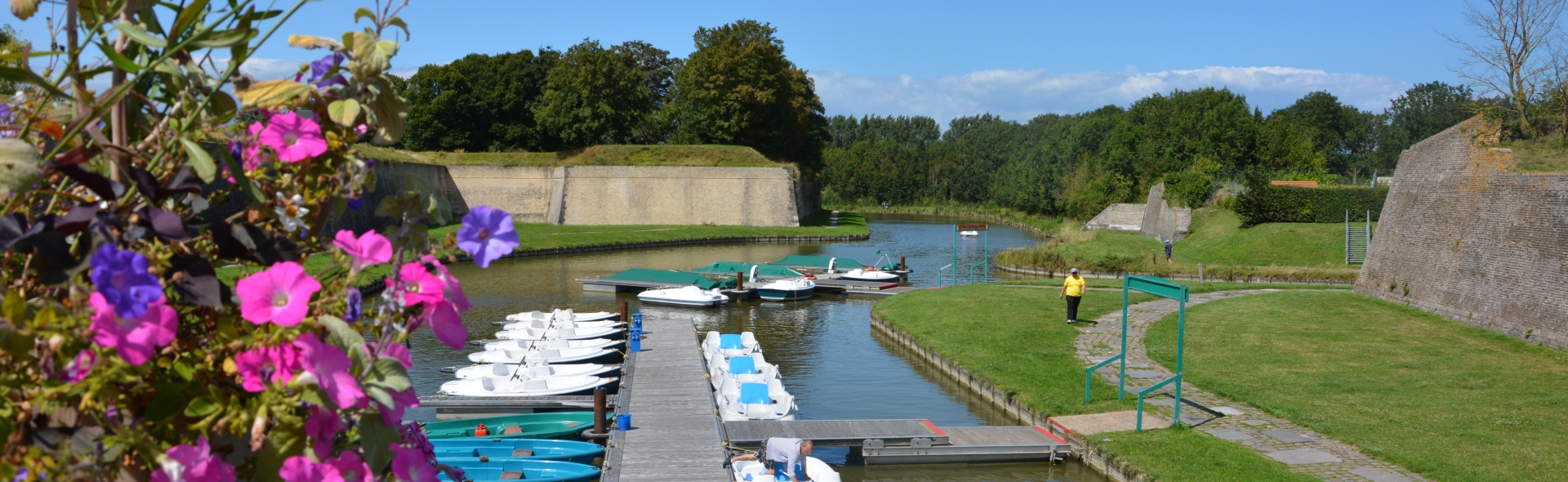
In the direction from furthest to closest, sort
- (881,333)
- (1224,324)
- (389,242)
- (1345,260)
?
(1345,260), (881,333), (1224,324), (389,242)

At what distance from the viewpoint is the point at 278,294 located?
6.44 feet

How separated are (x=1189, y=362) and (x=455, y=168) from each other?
48.7 metres

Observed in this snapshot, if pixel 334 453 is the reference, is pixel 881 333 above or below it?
below

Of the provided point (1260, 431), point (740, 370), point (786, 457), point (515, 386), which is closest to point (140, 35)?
point (786, 457)

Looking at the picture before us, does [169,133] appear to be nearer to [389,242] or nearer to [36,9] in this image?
[36,9]

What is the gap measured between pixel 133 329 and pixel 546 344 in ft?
53.9

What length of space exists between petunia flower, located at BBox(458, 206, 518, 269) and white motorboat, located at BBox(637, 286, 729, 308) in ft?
79.9

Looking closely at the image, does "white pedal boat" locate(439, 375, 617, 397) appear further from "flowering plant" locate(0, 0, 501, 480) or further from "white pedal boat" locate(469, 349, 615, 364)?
"flowering plant" locate(0, 0, 501, 480)

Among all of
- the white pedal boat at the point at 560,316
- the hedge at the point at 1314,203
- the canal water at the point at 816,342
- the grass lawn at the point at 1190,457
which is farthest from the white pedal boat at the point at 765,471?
the hedge at the point at 1314,203

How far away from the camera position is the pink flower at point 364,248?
2.13 m

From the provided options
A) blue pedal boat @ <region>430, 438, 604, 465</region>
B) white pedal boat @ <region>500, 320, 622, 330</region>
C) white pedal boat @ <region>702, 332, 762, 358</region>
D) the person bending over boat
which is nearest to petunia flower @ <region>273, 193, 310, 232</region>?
the person bending over boat

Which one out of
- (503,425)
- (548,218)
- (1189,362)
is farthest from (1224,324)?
(548,218)

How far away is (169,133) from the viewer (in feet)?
7.45

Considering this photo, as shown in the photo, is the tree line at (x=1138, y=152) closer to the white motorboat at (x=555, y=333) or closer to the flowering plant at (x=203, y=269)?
the white motorboat at (x=555, y=333)
